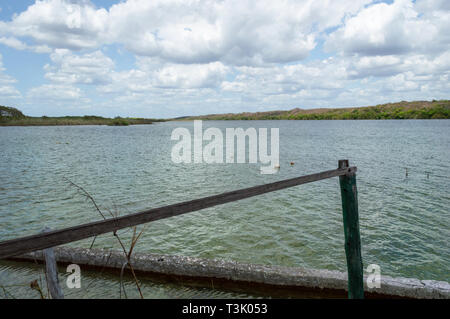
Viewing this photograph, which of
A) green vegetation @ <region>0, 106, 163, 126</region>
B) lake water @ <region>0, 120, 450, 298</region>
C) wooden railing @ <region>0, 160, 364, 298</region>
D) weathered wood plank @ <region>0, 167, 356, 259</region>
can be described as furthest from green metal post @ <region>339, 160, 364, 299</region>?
green vegetation @ <region>0, 106, 163, 126</region>

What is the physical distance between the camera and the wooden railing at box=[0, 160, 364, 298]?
2.15 metres

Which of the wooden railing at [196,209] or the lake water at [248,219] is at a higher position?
the wooden railing at [196,209]

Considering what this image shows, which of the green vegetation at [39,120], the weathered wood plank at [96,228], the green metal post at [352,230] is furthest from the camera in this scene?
the green vegetation at [39,120]

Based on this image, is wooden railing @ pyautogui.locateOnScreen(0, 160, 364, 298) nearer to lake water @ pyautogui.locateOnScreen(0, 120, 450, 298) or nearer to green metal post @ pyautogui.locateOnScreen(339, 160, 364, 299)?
green metal post @ pyautogui.locateOnScreen(339, 160, 364, 299)

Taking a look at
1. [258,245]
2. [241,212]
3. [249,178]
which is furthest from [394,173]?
[258,245]

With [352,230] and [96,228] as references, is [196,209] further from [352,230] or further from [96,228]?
[352,230]

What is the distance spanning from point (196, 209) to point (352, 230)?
8.52 ft

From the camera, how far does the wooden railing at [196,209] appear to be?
7.06 ft

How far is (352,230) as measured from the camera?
416cm

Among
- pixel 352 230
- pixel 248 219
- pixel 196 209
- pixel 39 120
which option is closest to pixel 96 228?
pixel 196 209

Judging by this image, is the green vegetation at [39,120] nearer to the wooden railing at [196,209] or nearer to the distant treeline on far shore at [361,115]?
the distant treeline on far shore at [361,115]

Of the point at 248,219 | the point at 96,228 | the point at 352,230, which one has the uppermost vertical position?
the point at 96,228

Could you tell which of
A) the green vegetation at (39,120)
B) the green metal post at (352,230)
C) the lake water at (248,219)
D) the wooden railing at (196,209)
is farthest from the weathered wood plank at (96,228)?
the green vegetation at (39,120)

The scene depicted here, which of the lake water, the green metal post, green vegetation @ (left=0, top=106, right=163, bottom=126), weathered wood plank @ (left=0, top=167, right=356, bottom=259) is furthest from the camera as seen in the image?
green vegetation @ (left=0, top=106, right=163, bottom=126)
